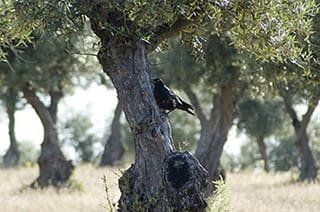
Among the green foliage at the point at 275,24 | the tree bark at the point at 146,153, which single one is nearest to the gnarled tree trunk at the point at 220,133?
the tree bark at the point at 146,153

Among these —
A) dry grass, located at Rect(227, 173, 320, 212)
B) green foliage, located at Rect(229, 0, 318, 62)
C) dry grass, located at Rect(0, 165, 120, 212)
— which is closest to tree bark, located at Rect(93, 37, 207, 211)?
dry grass, located at Rect(0, 165, 120, 212)

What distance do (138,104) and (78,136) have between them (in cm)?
5470

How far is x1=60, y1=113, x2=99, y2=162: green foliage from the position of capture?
62.7 metres

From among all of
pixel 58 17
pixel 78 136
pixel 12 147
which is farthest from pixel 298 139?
pixel 78 136

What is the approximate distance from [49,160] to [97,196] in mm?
4477

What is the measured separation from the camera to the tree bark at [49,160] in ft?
73.2

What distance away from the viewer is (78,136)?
213 feet

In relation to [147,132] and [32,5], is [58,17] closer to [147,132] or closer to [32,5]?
[32,5]

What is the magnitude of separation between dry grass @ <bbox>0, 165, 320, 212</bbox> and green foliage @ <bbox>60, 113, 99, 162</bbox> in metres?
34.1

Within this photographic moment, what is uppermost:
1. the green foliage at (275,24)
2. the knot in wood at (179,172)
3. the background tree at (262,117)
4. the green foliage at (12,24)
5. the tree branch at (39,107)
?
the background tree at (262,117)

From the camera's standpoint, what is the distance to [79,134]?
65500mm

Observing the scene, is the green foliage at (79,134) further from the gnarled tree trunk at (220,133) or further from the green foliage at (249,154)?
the gnarled tree trunk at (220,133)

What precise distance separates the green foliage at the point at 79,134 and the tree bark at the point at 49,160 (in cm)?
3771

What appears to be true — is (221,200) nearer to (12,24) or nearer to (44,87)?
(12,24)
